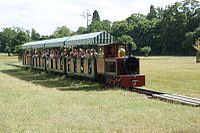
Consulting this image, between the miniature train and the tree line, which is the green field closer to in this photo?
the miniature train

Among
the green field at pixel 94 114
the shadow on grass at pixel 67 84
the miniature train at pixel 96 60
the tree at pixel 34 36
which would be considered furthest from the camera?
the tree at pixel 34 36

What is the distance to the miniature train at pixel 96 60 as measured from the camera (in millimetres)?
19609

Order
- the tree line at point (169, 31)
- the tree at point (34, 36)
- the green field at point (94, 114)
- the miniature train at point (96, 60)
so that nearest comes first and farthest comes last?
1. the green field at point (94, 114)
2. the miniature train at point (96, 60)
3. the tree line at point (169, 31)
4. the tree at point (34, 36)

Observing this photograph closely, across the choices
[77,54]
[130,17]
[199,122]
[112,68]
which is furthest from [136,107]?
[130,17]

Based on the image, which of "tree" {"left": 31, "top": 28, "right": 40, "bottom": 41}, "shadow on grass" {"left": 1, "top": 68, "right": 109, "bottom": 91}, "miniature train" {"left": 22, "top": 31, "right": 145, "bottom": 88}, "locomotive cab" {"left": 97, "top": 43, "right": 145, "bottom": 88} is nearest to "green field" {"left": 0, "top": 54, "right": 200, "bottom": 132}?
"locomotive cab" {"left": 97, "top": 43, "right": 145, "bottom": 88}

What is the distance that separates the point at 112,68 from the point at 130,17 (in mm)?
140290

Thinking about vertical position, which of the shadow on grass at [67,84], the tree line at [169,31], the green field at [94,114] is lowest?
the shadow on grass at [67,84]

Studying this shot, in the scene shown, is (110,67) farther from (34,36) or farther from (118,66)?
(34,36)

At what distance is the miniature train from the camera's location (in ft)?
64.3

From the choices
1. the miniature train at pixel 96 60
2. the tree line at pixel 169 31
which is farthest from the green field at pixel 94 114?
the tree line at pixel 169 31

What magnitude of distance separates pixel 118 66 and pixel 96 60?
2.68 meters

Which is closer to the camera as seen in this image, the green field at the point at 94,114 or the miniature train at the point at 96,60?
the green field at the point at 94,114

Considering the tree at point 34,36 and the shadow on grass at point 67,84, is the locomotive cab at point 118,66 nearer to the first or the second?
the shadow on grass at point 67,84

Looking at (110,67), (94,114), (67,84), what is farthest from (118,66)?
(94,114)
